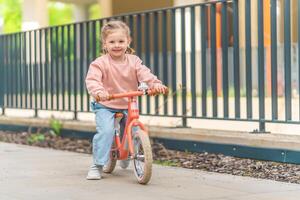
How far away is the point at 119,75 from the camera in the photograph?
716cm

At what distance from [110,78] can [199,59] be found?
2146 mm

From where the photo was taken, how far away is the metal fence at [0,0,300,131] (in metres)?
7.84

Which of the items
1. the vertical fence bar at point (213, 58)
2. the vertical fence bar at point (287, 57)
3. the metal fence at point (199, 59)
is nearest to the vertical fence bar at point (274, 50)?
the metal fence at point (199, 59)

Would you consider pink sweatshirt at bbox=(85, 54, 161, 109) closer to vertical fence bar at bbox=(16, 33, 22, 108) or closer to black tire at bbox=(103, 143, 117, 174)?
black tire at bbox=(103, 143, 117, 174)

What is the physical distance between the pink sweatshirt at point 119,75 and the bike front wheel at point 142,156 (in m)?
0.51

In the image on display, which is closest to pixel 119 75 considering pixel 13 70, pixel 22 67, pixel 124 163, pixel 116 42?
pixel 116 42

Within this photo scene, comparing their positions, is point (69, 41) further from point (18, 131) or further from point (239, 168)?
point (239, 168)

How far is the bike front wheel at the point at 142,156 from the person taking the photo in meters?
6.53

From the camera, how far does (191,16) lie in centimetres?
869

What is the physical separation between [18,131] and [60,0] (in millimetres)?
18947

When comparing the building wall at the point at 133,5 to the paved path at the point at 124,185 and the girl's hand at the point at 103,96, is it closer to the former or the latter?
the paved path at the point at 124,185

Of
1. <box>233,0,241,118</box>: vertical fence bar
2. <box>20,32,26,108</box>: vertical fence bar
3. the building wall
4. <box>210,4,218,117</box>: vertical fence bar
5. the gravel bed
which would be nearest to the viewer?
the gravel bed

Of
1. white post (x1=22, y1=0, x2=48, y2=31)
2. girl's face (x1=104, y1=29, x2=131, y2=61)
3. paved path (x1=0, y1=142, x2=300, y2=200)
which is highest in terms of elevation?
white post (x1=22, y1=0, x2=48, y2=31)

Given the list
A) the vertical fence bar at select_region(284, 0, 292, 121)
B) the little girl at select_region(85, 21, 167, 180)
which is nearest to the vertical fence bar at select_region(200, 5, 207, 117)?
the vertical fence bar at select_region(284, 0, 292, 121)
